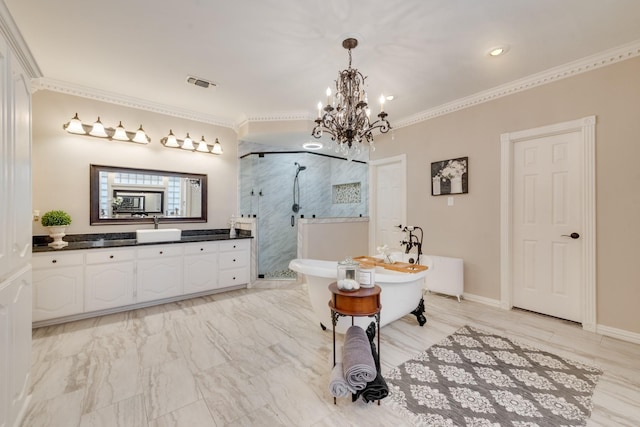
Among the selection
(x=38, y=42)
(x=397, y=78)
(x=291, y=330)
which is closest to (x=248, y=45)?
(x=397, y=78)

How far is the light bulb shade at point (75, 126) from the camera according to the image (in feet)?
10.3

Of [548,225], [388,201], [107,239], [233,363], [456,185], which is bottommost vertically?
[233,363]

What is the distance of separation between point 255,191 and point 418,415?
408 centimetres

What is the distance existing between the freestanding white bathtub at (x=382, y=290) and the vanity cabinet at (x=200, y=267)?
1754 mm

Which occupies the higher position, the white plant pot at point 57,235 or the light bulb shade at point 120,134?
the light bulb shade at point 120,134

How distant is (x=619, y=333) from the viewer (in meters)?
2.51

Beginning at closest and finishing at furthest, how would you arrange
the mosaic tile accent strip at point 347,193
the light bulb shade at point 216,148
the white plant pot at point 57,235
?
the white plant pot at point 57,235 → the light bulb shade at point 216,148 → the mosaic tile accent strip at point 347,193

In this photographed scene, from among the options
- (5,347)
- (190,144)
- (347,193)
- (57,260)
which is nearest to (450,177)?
(347,193)

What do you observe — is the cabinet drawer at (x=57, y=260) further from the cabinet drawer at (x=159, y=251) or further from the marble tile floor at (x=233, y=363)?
the marble tile floor at (x=233, y=363)

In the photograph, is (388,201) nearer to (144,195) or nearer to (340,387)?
(340,387)

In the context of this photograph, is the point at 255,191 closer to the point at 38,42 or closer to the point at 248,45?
the point at 248,45

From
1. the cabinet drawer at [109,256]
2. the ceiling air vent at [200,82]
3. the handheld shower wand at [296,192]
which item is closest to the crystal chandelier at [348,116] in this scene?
the ceiling air vent at [200,82]

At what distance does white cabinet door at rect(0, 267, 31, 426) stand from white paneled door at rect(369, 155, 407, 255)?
409cm

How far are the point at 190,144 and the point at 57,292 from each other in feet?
7.83
